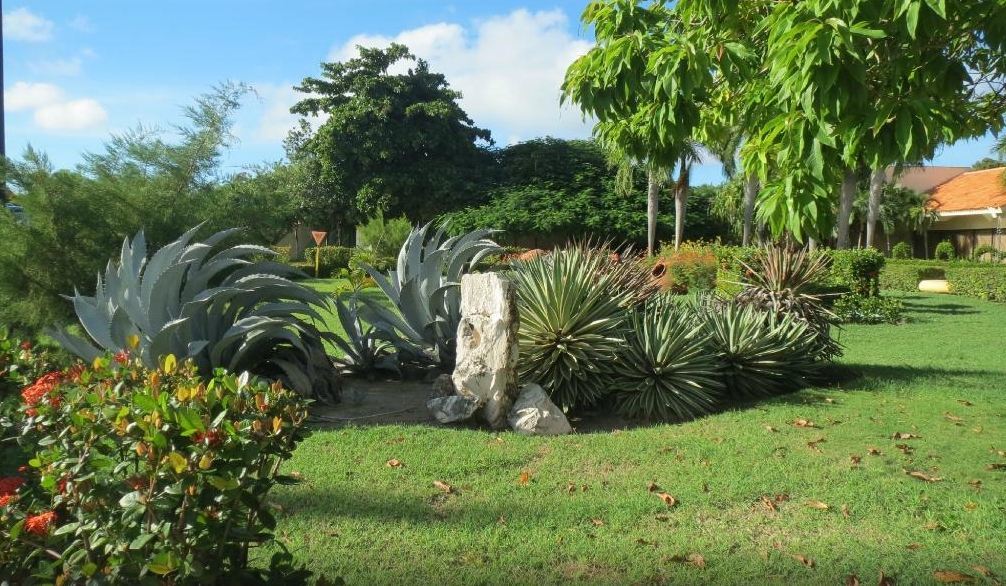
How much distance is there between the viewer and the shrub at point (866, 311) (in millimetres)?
16234

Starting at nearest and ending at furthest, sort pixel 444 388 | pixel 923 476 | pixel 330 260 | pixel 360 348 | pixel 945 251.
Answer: pixel 923 476, pixel 444 388, pixel 360 348, pixel 330 260, pixel 945 251

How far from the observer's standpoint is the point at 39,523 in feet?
8.29

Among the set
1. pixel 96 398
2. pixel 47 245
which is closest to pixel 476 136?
pixel 47 245

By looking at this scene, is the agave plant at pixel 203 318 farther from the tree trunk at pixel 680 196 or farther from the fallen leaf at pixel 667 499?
the tree trunk at pixel 680 196

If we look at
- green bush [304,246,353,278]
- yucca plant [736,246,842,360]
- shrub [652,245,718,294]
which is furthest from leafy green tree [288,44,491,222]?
yucca plant [736,246,842,360]

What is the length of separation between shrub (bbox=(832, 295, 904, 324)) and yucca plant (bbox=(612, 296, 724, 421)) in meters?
9.35

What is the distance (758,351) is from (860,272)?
34.7 feet

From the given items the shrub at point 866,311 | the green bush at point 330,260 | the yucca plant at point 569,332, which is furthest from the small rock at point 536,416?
the green bush at point 330,260

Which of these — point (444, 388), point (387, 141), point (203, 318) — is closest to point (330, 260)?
point (387, 141)

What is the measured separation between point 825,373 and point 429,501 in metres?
5.80

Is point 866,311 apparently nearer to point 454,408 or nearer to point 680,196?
point 454,408

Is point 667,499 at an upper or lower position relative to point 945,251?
lower

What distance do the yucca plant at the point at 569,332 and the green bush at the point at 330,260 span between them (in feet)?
82.5

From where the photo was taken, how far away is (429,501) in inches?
198
